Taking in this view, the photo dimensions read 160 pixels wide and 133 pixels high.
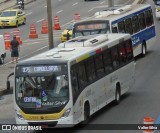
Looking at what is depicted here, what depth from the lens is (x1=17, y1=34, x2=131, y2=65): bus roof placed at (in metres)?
19.8

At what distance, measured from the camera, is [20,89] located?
19719 mm

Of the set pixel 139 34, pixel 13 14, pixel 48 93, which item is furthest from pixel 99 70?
pixel 13 14

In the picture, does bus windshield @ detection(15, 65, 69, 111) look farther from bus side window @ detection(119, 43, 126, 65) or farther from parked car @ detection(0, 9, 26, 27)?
parked car @ detection(0, 9, 26, 27)

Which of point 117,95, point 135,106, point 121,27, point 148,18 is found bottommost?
point 135,106

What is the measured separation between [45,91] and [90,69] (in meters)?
2.68

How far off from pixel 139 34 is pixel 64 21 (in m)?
23.9

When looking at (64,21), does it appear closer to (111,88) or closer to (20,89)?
(111,88)

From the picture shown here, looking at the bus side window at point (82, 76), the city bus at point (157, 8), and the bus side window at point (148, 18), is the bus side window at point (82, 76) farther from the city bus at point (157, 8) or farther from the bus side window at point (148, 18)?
the city bus at point (157, 8)

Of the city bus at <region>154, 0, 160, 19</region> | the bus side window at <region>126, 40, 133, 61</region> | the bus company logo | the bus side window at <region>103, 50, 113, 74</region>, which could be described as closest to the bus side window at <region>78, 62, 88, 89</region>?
the bus side window at <region>103, 50, 113, 74</region>

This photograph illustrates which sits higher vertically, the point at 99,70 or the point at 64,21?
the point at 99,70

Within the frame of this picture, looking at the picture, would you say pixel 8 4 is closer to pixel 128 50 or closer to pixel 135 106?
pixel 128 50

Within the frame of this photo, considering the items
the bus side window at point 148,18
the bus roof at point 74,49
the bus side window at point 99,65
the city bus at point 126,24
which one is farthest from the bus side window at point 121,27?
the bus side window at point 99,65

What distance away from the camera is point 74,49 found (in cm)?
2161

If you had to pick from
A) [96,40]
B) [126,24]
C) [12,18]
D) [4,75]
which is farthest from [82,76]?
[12,18]
